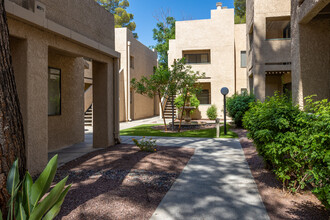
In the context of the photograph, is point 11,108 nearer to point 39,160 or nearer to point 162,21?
point 39,160

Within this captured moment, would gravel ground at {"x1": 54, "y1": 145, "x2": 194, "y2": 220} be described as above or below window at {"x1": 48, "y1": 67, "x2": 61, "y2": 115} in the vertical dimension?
below

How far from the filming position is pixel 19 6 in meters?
4.60

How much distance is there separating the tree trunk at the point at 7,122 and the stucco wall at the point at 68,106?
5.99m

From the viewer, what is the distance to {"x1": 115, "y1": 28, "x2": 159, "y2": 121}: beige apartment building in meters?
20.3

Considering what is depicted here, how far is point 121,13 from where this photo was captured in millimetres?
40781

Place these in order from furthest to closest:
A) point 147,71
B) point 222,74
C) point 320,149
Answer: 1. point 147,71
2. point 222,74
3. point 320,149

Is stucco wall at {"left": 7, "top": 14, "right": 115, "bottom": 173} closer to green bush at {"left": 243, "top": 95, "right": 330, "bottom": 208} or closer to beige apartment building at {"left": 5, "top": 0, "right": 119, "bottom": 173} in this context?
beige apartment building at {"left": 5, "top": 0, "right": 119, "bottom": 173}

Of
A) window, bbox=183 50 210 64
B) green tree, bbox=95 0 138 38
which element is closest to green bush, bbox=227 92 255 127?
window, bbox=183 50 210 64

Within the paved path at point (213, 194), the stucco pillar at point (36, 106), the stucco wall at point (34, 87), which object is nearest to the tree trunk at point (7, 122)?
the paved path at point (213, 194)

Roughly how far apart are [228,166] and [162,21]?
32.1 meters

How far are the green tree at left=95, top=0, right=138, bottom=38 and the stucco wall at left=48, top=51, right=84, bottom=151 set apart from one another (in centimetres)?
3207

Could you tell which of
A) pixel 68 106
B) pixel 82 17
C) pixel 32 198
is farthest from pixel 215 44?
pixel 32 198

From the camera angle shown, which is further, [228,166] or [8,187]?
[228,166]

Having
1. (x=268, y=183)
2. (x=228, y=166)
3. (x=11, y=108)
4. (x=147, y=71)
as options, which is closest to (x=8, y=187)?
(x=11, y=108)
